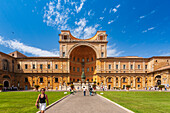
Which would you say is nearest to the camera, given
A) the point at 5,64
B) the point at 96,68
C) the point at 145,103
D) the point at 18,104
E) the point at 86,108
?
the point at 86,108

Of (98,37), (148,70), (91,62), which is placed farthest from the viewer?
(91,62)

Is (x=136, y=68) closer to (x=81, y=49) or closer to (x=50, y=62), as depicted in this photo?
(x=81, y=49)

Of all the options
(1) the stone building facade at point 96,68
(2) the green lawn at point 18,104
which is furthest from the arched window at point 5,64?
(2) the green lawn at point 18,104

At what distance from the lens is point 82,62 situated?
53938 millimetres

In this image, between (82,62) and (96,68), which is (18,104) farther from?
(82,62)

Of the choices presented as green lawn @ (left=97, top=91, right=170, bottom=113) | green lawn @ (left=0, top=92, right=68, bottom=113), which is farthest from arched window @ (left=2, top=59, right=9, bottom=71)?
green lawn @ (left=97, top=91, right=170, bottom=113)

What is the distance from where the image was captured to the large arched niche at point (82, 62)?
1956 inches

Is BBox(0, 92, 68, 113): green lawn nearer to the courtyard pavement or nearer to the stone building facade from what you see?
the courtyard pavement

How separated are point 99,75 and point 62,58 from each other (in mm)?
16170

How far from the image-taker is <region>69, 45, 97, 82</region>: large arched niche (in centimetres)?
4969

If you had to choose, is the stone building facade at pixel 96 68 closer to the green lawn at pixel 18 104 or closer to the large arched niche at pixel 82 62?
the large arched niche at pixel 82 62

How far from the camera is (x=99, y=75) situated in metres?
45.1

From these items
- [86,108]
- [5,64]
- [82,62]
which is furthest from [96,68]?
[86,108]

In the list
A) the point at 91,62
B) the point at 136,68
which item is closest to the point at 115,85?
the point at 136,68
